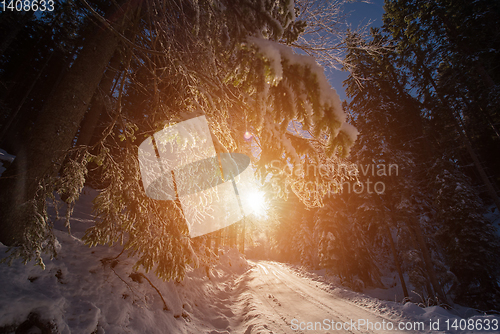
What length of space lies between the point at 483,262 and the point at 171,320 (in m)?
17.3

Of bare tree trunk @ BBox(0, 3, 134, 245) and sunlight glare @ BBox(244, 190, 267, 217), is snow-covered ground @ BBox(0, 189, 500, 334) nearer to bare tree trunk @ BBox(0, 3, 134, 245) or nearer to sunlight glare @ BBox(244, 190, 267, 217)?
bare tree trunk @ BBox(0, 3, 134, 245)

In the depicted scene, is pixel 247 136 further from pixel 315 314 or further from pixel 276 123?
pixel 315 314

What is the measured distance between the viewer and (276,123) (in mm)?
2795

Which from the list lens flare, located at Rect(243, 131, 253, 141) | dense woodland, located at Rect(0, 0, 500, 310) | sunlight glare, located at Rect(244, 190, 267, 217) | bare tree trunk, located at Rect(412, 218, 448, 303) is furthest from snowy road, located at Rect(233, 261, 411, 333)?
bare tree trunk, located at Rect(412, 218, 448, 303)

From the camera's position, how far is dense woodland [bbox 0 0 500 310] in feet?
8.51

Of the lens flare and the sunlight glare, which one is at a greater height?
the lens flare

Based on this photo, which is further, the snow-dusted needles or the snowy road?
the snowy road

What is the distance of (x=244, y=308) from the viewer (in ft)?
23.1

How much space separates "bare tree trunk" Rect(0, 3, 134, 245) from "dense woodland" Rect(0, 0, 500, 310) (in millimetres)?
19

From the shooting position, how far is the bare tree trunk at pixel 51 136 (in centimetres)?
282

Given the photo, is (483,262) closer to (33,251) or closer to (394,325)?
(394,325)

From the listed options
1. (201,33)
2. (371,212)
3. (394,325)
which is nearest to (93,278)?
(201,33)

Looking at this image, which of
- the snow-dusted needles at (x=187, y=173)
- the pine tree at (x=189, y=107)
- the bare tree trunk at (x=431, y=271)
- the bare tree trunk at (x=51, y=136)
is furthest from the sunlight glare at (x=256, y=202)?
the bare tree trunk at (x=431, y=271)

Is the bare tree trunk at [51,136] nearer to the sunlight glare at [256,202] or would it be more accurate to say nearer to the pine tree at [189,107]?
the pine tree at [189,107]
